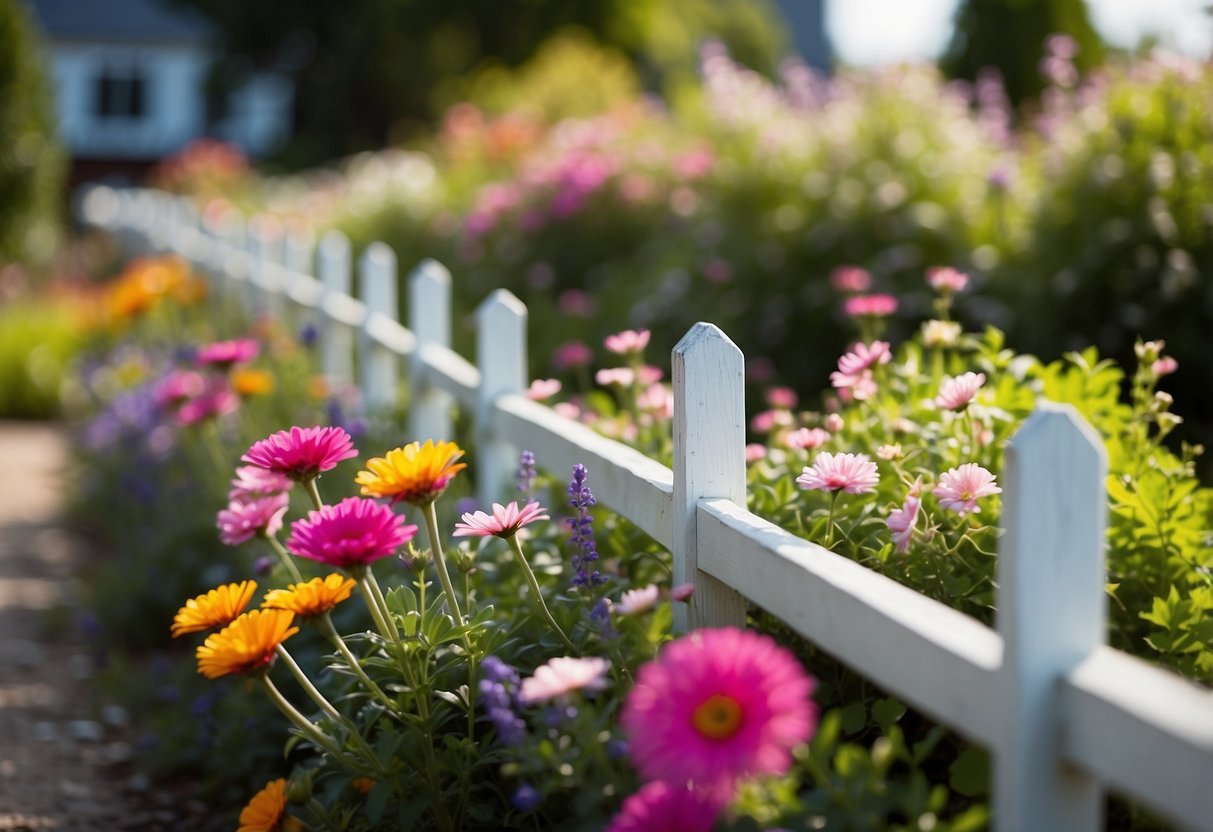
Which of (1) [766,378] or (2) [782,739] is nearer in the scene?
(2) [782,739]

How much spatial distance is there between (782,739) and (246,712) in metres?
2.12

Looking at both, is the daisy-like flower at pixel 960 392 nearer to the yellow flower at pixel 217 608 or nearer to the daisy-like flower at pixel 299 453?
the daisy-like flower at pixel 299 453

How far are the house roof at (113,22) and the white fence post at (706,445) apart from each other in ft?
106

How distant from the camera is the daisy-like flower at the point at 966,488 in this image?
1.86 metres

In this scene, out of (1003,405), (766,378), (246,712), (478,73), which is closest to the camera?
(1003,405)

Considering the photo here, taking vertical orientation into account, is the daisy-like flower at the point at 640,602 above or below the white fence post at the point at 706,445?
below

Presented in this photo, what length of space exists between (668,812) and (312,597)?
637 millimetres

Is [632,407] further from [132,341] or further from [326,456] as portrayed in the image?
[132,341]

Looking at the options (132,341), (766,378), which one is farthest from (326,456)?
(132,341)

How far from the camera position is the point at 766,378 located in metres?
5.16

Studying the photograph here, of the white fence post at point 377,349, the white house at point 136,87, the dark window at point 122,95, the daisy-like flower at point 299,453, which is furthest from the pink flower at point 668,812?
the dark window at point 122,95

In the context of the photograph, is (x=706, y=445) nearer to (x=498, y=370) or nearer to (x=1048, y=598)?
(x=1048, y=598)

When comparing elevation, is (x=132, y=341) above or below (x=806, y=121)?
below

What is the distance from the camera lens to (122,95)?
32.8 meters
